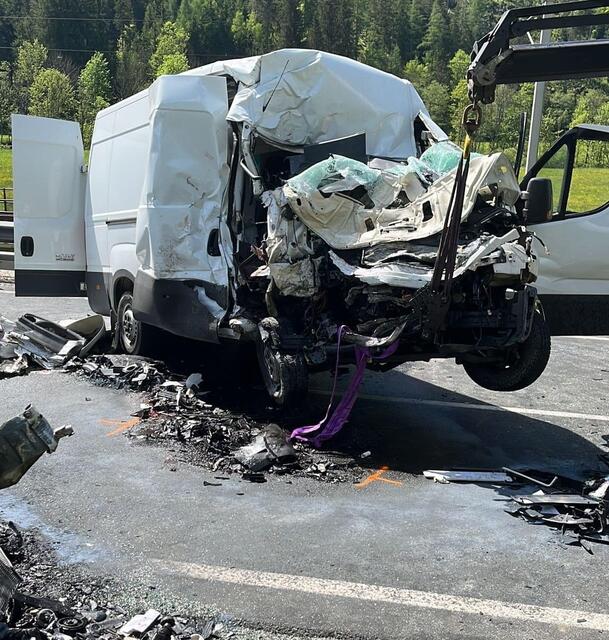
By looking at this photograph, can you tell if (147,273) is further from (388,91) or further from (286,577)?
(286,577)

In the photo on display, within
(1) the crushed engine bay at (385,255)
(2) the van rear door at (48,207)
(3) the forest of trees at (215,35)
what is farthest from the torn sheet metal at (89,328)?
(3) the forest of trees at (215,35)

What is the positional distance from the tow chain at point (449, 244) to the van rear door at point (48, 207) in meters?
5.55

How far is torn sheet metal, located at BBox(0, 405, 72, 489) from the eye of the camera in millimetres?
2555

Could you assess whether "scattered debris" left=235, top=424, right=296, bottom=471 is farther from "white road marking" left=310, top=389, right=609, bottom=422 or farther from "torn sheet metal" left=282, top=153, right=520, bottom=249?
"white road marking" left=310, top=389, right=609, bottom=422

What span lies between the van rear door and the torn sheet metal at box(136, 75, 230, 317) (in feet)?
8.74

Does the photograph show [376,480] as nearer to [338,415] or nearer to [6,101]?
[338,415]

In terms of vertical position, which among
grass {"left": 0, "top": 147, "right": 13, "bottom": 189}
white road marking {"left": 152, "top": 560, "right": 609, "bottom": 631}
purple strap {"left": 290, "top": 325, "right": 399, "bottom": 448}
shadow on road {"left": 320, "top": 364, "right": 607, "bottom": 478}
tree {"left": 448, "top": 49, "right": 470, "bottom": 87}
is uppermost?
tree {"left": 448, "top": 49, "right": 470, "bottom": 87}

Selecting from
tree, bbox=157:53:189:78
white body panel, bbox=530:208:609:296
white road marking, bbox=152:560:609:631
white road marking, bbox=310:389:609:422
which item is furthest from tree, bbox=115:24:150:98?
white road marking, bbox=152:560:609:631

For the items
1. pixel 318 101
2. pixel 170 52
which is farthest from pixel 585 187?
pixel 170 52

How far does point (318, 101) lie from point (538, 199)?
2.27 metres

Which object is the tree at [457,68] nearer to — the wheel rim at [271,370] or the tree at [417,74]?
the tree at [417,74]

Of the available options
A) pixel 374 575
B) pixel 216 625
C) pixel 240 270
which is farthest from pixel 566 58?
pixel 216 625

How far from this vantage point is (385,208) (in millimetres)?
5625

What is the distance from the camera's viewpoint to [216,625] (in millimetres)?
3131
